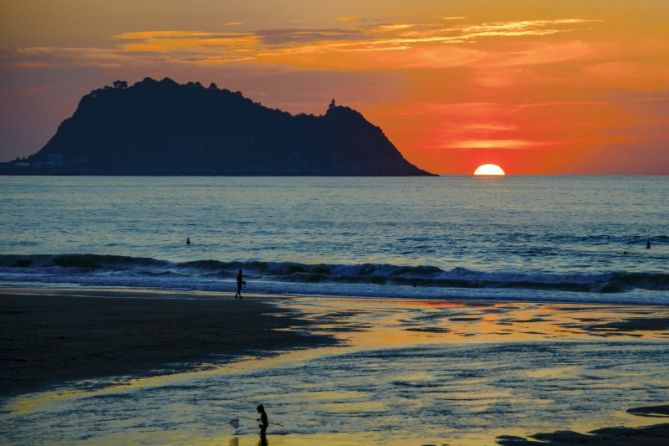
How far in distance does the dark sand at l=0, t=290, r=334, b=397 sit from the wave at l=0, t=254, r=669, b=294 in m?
12.5

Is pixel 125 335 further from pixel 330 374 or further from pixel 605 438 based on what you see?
pixel 605 438

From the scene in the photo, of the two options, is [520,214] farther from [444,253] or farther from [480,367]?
[480,367]

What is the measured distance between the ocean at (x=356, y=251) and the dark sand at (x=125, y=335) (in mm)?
10886

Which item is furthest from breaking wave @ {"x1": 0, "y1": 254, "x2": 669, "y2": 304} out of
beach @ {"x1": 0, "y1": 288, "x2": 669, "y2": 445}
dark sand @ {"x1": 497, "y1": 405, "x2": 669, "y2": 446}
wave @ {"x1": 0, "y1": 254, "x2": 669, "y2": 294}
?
dark sand @ {"x1": 497, "y1": 405, "x2": 669, "y2": 446}

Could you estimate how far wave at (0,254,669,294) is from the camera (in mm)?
53500

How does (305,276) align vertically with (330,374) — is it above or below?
below

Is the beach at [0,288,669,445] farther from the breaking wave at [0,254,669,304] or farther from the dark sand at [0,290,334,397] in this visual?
the breaking wave at [0,254,669,304]

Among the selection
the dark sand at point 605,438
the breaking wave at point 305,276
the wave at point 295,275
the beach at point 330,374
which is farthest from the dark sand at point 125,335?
the wave at point 295,275

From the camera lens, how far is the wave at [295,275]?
53.5 m

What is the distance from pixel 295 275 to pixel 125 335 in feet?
92.4

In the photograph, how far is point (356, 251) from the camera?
259 ft

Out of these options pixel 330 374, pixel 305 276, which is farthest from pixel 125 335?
pixel 305 276

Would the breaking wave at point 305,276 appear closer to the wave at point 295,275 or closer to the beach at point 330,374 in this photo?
the wave at point 295,275

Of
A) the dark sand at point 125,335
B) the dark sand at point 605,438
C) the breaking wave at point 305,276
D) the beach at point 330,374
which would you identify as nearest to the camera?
the dark sand at point 605,438
